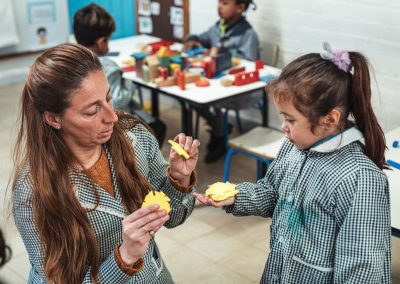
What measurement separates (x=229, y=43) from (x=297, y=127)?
3184 millimetres

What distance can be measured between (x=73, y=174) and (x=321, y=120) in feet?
2.56

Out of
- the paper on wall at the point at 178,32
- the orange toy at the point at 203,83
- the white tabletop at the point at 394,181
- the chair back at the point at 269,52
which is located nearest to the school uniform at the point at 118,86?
the orange toy at the point at 203,83

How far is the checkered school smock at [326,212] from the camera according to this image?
5.70 feet

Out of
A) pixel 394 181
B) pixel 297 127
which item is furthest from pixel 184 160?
pixel 394 181

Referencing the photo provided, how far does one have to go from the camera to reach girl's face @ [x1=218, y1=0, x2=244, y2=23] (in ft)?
15.8

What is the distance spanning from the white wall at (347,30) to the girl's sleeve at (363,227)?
2.50 meters

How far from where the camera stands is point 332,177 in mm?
1812

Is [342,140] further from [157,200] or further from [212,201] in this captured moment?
[157,200]

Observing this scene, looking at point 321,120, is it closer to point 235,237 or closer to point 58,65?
point 58,65

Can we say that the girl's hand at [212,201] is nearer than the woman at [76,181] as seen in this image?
No

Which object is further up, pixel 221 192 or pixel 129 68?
pixel 221 192

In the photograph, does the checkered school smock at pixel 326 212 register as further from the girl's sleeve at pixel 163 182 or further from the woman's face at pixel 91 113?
the woman's face at pixel 91 113

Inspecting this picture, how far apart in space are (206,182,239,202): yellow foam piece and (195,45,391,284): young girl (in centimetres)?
19

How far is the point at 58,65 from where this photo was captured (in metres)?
1.78
